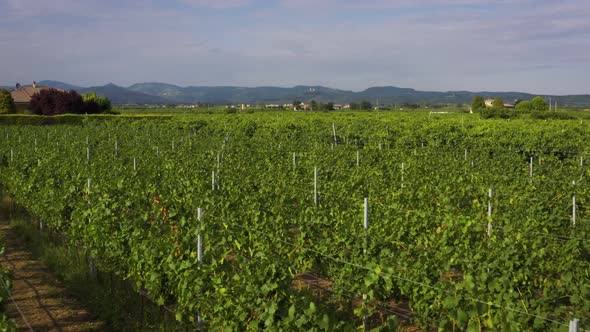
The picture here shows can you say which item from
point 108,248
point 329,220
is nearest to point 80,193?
point 108,248

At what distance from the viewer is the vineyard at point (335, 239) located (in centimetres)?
448

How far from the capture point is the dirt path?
6262 mm

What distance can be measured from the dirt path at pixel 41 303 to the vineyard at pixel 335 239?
654 millimetres

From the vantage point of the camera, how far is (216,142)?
20469 millimetres

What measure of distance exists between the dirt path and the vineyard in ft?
2.15

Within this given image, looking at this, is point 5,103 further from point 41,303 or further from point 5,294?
point 5,294

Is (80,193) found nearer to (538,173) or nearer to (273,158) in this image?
(273,158)

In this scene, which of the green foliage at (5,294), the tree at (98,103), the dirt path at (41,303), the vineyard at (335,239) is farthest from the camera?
the tree at (98,103)

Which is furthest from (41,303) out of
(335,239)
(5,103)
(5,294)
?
(5,103)

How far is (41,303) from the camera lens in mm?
6875

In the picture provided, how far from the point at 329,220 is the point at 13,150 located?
12674mm

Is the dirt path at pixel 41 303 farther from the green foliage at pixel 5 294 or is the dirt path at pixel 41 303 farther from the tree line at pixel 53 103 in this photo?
the tree line at pixel 53 103

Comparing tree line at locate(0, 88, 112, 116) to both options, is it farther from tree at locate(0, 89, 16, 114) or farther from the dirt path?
the dirt path

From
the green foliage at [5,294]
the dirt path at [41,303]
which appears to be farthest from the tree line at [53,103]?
the green foliage at [5,294]
